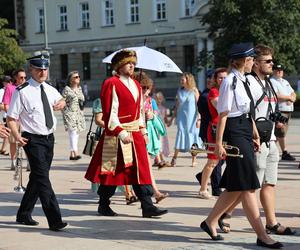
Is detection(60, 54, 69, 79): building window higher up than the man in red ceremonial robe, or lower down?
lower down

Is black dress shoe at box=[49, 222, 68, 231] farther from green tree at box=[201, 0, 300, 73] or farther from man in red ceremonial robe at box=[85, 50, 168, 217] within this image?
green tree at box=[201, 0, 300, 73]

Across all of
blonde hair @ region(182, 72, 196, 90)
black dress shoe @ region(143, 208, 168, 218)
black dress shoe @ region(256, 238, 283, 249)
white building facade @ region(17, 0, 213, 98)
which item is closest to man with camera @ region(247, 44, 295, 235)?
black dress shoe @ region(256, 238, 283, 249)

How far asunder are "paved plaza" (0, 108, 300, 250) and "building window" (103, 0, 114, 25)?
147 ft

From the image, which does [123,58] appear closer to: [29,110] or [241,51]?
[29,110]

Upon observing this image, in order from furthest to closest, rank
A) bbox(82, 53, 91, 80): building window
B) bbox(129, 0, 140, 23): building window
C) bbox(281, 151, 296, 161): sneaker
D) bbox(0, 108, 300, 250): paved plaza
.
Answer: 1. bbox(82, 53, 91, 80): building window
2. bbox(129, 0, 140, 23): building window
3. bbox(281, 151, 296, 161): sneaker
4. bbox(0, 108, 300, 250): paved plaza

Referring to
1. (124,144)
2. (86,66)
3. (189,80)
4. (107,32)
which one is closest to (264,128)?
(124,144)

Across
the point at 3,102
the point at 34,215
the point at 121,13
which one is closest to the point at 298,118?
the point at 3,102

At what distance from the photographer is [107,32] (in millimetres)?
55969

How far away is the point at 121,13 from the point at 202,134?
45.9 metres

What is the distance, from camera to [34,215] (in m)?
8.80

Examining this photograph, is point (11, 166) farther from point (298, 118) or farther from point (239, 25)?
point (239, 25)

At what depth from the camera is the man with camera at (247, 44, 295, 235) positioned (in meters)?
7.20

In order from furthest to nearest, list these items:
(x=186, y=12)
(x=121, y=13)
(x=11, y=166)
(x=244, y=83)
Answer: (x=121, y=13) < (x=186, y=12) < (x=11, y=166) < (x=244, y=83)

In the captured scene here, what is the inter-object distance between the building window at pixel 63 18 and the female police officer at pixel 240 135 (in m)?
53.0
